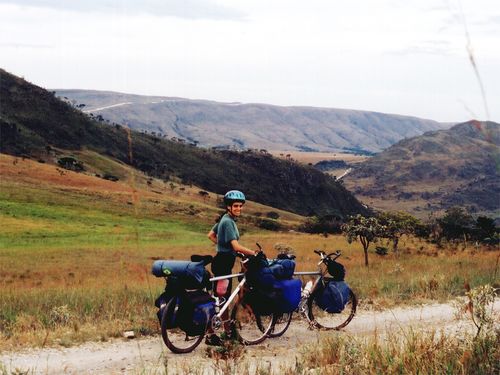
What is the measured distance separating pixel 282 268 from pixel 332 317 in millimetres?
2735

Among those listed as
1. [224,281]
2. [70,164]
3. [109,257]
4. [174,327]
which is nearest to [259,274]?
[224,281]

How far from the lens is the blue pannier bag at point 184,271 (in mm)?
7941

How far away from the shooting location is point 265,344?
9.12m

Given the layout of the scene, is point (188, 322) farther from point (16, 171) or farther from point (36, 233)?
point (16, 171)

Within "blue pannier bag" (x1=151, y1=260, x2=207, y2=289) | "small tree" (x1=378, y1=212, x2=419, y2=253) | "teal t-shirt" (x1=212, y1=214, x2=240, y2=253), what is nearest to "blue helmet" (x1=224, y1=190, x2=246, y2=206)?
"teal t-shirt" (x1=212, y1=214, x2=240, y2=253)

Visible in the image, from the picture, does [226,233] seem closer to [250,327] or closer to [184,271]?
[184,271]

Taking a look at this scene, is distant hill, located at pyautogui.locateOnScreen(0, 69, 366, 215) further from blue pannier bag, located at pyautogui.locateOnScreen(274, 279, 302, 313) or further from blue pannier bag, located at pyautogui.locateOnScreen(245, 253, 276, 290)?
blue pannier bag, located at pyautogui.locateOnScreen(274, 279, 302, 313)

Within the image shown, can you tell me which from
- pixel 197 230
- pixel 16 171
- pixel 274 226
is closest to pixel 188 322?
pixel 197 230

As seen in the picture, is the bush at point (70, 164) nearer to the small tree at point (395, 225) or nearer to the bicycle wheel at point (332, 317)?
the small tree at point (395, 225)

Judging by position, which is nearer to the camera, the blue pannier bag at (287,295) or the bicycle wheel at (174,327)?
the bicycle wheel at (174,327)

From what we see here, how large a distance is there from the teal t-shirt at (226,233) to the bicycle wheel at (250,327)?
88 cm

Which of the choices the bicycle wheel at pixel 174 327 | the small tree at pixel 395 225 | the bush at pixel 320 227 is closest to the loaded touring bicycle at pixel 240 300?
the bicycle wheel at pixel 174 327

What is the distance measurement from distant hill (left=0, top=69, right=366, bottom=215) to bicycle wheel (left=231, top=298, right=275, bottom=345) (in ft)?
334

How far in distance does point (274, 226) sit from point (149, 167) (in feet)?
232
